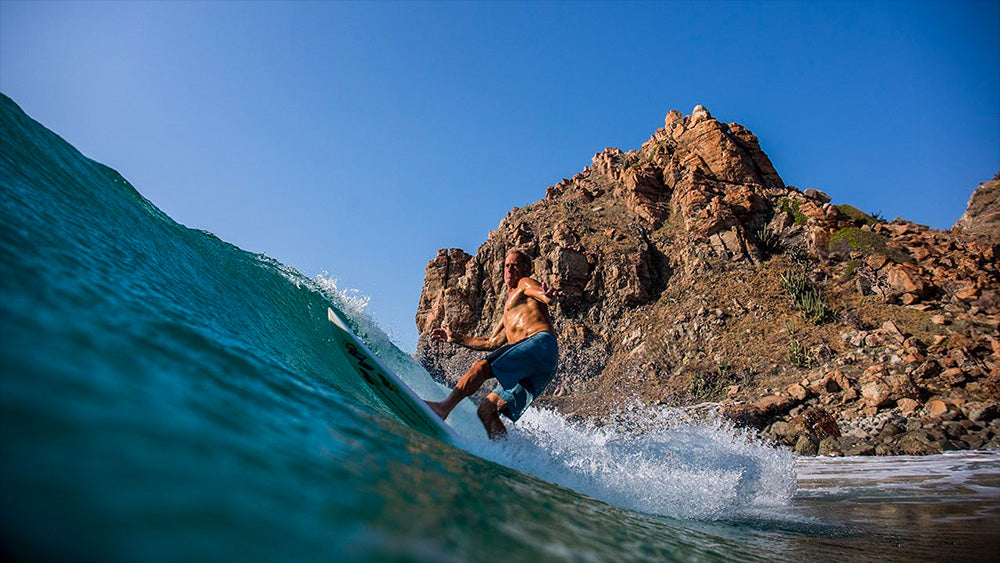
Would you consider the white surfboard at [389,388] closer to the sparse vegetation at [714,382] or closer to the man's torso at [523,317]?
the man's torso at [523,317]

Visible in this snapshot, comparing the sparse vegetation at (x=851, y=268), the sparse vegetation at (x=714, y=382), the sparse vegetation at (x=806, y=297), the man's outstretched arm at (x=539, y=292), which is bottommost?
the man's outstretched arm at (x=539, y=292)

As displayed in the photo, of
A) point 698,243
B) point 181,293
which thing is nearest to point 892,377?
point 698,243

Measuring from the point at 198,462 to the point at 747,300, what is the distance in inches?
751

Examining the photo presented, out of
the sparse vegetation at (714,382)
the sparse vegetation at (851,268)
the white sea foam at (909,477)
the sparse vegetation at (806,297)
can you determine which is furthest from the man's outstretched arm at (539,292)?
the sparse vegetation at (851,268)

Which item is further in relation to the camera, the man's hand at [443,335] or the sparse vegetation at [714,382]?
the sparse vegetation at [714,382]

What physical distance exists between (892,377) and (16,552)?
1372cm

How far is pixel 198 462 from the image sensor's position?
3.04 ft

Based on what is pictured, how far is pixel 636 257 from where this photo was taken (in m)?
21.5

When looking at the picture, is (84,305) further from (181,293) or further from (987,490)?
(987,490)

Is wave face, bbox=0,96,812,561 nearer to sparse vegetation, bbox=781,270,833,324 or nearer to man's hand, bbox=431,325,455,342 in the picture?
man's hand, bbox=431,325,455,342

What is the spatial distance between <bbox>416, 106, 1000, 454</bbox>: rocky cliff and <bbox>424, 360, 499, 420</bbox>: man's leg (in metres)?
8.38

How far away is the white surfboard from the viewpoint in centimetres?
339

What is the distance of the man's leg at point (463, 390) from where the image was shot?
3.71 m

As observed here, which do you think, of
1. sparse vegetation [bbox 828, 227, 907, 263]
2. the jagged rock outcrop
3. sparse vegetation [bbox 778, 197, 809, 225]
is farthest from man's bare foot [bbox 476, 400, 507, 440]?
the jagged rock outcrop
